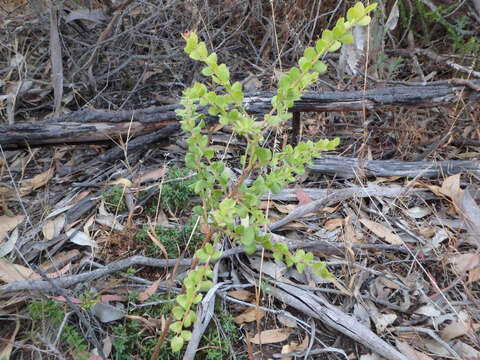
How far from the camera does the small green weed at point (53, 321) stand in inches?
54.4

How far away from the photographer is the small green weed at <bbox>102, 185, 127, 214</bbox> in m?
1.91

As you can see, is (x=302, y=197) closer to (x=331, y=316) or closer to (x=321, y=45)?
(x=331, y=316)

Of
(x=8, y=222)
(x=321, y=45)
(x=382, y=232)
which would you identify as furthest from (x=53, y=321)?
(x=382, y=232)

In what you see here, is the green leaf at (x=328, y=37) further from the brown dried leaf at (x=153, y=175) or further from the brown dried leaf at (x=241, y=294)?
the brown dried leaf at (x=153, y=175)

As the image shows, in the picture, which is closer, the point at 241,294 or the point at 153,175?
the point at 241,294

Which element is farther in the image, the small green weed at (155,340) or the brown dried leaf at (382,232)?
the brown dried leaf at (382,232)

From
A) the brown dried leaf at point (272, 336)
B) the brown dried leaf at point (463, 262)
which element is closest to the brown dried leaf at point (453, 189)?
the brown dried leaf at point (463, 262)

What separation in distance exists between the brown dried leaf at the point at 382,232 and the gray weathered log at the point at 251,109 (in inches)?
23.5

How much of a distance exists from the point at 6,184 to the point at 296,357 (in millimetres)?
1595

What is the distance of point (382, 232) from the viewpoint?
1859 millimetres

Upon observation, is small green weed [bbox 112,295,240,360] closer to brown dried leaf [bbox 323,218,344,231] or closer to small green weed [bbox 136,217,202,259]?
small green weed [bbox 136,217,202,259]

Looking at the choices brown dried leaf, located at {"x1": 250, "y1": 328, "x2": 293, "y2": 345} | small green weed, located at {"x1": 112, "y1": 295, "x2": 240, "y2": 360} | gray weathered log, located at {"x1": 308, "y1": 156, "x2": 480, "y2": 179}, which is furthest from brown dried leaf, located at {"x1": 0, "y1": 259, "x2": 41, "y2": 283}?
gray weathered log, located at {"x1": 308, "y1": 156, "x2": 480, "y2": 179}

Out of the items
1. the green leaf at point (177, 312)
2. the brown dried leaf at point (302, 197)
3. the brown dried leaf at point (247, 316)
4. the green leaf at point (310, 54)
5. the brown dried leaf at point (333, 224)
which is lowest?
the brown dried leaf at point (247, 316)

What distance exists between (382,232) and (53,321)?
1412mm
